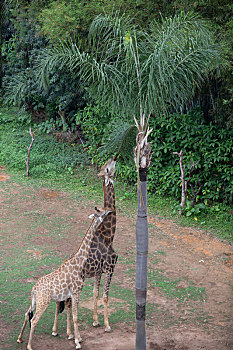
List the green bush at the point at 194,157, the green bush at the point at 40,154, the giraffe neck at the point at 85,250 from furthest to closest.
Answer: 1. the green bush at the point at 40,154
2. the green bush at the point at 194,157
3. the giraffe neck at the point at 85,250

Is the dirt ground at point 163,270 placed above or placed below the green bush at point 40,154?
below

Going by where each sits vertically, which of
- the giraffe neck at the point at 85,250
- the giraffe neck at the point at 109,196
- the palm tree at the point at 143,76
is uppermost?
the palm tree at the point at 143,76

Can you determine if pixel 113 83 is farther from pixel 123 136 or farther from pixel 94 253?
pixel 94 253

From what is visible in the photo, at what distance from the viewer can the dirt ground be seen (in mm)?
6406

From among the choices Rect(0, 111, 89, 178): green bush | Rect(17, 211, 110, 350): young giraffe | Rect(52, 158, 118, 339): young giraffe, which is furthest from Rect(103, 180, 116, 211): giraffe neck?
Rect(0, 111, 89, 178): green bush

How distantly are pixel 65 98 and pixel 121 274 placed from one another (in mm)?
8583

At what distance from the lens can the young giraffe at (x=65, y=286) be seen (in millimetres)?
6045

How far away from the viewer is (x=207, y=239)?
1016cm

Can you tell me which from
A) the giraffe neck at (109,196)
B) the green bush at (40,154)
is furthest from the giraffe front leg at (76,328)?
the green bush at (40,154)

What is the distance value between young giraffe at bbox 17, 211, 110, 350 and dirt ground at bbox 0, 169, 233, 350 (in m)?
0.47

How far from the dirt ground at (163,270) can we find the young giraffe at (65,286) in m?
0.47

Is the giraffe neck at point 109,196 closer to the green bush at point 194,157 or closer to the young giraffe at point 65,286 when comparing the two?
the young giraffe at point 65,286

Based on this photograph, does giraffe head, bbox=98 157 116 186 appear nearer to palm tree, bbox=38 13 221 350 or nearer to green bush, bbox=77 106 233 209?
palm tree, bbox=38 13 221 350

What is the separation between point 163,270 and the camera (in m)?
8.73
